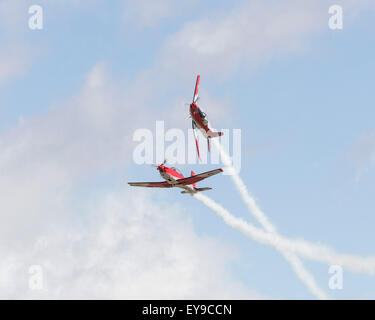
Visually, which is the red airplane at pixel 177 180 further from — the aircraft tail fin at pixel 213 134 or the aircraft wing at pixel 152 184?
the aircraft tail fin at pixel 213 134

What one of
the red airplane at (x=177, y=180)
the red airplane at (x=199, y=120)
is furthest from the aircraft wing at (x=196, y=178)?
the red airplane at (x=199, y=120)

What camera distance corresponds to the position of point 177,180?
135125 mm

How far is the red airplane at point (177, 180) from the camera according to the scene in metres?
131

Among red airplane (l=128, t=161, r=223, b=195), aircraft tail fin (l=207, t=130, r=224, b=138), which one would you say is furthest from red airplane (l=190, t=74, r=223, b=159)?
red airplane (l=128, t=161, r=223, b=195)

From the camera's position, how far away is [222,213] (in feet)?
484

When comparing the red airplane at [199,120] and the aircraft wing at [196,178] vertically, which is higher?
the red airplane at [199,120]

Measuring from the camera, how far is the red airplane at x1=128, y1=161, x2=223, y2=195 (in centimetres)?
13075

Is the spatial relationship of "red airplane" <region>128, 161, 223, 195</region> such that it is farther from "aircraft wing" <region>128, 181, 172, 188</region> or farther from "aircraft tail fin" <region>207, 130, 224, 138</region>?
"aircraft tail fin" <region>207, 130, 224, 138</region>

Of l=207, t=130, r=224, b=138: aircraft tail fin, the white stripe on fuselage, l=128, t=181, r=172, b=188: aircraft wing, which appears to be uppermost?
l=207, t=130, r=224, b=138: aircraft tail fin

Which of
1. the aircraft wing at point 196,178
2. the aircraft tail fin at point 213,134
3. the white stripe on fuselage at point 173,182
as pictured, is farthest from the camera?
the aircraft tail fin at point 213,134
